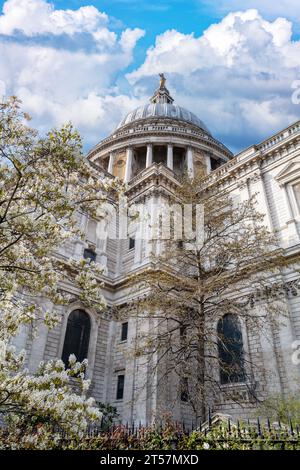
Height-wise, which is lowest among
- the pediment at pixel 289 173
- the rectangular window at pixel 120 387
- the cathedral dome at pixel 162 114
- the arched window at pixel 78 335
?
the rectangular window at pixel 120 387

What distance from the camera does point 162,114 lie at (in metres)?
47.3

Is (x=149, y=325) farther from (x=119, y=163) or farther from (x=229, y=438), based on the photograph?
(x=119, y=163)

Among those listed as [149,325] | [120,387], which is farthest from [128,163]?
[120,387]

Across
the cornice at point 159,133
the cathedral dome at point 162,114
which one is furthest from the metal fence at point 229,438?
the cathedral dome at point 162,114

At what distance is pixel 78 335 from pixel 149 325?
4464 millimetres

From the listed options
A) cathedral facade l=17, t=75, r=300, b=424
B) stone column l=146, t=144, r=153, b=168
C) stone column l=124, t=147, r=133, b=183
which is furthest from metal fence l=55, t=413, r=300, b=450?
stone column l=146, t=144, r=153, b=168

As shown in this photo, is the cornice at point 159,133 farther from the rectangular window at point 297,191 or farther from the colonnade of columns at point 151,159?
the rectangular window at point 297,191

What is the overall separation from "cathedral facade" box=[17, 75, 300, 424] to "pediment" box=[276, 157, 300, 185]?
0.20 feet

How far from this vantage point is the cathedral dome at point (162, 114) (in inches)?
1842

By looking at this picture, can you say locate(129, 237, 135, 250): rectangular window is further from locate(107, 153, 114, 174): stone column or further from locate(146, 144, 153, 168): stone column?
locate(107, 153, 114, 174): stone column

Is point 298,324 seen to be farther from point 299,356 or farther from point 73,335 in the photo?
point 73,335

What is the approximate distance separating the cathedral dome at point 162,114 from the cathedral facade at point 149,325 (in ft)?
79.5
